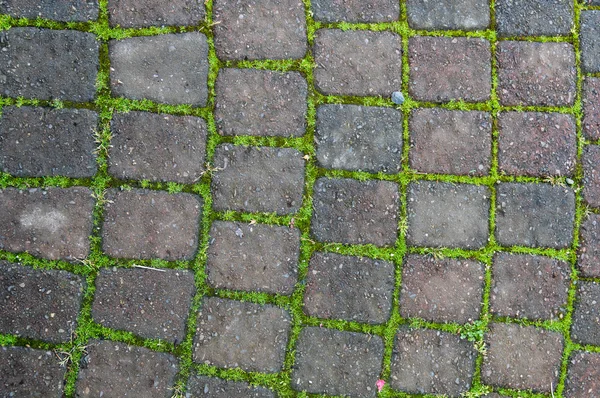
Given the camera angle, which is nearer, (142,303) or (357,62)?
(142,303)

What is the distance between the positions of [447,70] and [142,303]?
80.9 inches

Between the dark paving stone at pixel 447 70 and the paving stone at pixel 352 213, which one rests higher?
the dark paving stone at pixel 447 70

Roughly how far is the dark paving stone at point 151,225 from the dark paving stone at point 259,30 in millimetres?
828

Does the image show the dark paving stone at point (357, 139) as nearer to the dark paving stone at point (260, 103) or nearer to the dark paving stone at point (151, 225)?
the dark paving stone at point (260, 103)

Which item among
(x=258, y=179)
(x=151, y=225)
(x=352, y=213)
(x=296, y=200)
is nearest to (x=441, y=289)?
(x=352, y=213)

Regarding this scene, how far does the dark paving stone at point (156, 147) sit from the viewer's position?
283cm

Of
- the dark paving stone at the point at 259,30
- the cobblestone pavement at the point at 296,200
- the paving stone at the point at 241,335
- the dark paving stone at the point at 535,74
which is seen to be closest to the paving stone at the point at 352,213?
the cobblestone pavement at the point at 296,200

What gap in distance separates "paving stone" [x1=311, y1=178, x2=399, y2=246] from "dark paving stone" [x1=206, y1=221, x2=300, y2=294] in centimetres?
18

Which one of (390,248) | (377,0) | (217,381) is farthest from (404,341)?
(377,0)

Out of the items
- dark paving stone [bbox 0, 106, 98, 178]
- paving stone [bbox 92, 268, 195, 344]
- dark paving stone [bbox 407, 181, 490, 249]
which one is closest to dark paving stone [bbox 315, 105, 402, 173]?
dark paving stone [bbox 407, 181, 490, 249]

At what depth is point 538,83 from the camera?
2.98m

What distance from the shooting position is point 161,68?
112 inches

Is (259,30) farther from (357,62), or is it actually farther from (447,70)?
(447,70)

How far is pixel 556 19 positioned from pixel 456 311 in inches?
67.6
